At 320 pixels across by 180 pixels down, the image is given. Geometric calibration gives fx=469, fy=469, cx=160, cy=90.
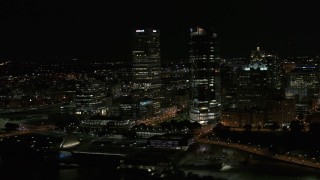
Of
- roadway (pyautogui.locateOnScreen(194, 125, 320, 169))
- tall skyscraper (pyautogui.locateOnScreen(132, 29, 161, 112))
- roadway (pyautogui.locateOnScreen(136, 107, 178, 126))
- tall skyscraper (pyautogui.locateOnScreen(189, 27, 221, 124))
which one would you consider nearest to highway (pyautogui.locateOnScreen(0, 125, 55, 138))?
roadway (pyautogui.locateOnScreen(136, 107, 178, 126))

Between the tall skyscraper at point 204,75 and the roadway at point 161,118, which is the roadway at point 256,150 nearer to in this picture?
the tall skyscraper at point 204,75

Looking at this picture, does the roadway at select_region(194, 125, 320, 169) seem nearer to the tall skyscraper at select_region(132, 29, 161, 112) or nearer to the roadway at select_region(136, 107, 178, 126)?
the roadway at select_region(136, 107, 178, 126)

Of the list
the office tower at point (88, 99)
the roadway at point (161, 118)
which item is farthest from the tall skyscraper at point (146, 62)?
the office tower at point (88, 99)

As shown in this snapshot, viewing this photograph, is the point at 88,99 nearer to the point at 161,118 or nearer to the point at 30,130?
the point at 161,118

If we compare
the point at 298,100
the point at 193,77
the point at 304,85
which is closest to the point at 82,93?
the point at 193,77

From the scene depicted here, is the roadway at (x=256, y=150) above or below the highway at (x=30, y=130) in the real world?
above

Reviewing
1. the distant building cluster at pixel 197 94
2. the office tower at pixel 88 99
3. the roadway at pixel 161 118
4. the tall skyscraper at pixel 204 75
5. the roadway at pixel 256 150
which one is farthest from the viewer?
the office tower at pixel 88 99

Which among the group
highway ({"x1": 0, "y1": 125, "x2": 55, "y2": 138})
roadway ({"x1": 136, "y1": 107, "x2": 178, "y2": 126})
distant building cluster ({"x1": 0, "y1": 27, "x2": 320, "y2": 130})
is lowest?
highway ({"x1": 0, "y1": 125, "x2": 55, "y2": 138})
